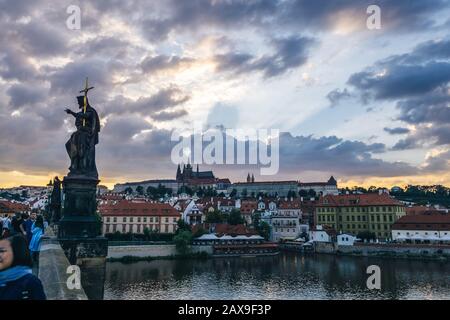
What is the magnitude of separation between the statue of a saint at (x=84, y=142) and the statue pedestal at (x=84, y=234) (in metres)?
0.24

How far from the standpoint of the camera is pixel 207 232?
6556 centimetres

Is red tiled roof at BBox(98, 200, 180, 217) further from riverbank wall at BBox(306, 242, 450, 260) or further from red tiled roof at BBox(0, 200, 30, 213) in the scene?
riverbank wall at BBox(306, 242, 450, 260)

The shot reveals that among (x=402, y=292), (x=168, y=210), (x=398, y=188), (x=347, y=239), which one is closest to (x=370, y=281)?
(x=402, y=292)

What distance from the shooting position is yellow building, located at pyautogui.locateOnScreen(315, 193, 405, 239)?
71.1 meters

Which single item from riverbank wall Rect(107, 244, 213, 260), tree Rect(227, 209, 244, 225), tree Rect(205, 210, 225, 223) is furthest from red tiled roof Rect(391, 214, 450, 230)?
tree Rect(205, 210, 225, 223)

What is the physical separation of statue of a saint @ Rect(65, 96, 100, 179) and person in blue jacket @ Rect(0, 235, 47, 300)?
593cm

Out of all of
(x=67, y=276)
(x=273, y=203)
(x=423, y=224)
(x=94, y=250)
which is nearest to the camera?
(x=67, y=276)

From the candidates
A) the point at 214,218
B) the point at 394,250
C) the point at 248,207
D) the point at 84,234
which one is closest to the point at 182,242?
the point at 214,218

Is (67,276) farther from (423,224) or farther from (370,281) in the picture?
Result: (423,224)

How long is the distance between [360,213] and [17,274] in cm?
7732

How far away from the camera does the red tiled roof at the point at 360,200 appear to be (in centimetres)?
7256

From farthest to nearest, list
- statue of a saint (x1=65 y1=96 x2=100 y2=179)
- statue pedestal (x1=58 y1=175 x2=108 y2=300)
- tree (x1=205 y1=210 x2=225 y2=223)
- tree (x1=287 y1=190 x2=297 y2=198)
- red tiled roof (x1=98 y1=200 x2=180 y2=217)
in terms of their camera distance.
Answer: tree (x1=287 y1=190 x2=297 y2=198) → tree (x1=205 y1=210 x2=225 y2=223) → red tiled roof (x1=98 y1=200 x2=180 y2=217) → statue of a saint (x1=65 y1=96 x2=100 y2=179) → statue pedestal (x1=58 y1=175 x2=108 y2=300)

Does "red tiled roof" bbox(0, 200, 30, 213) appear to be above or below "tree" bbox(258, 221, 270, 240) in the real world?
above
